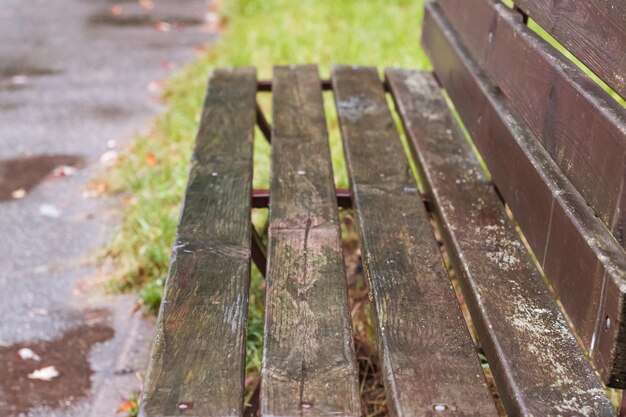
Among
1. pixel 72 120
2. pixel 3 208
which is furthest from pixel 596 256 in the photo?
pixel 72 120

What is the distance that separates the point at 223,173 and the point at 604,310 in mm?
1170

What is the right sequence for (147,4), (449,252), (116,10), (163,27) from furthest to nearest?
1. (147,4)
2. (116,10)
3. (163,27)
4. (449,252)

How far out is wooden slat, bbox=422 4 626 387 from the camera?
1.30 meters

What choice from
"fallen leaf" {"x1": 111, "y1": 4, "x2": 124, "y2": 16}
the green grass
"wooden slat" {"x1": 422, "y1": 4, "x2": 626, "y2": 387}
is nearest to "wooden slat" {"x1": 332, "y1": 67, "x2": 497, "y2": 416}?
"wooden slat" {"x1": 422, "y1": 4, "x2": 626, "y2": 387}

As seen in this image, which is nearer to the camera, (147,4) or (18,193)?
(18,193)

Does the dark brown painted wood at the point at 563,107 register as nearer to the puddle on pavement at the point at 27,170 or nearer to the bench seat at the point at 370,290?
the bench seat at the point at 370,290

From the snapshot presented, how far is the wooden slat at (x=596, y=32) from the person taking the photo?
1.43 metres

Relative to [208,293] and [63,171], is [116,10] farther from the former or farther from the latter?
[208,293]

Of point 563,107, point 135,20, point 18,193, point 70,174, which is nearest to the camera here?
point 563,107

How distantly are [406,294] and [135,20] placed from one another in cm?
548

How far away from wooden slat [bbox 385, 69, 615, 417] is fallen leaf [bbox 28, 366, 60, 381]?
1.23 meters

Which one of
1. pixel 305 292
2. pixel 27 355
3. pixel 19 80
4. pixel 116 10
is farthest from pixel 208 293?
pixel 116 10

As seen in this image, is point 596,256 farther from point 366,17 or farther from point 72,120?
point 366,17

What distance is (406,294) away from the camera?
162cm
